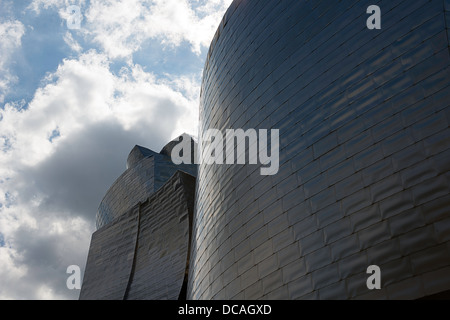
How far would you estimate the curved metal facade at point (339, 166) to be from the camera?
8.38 meters

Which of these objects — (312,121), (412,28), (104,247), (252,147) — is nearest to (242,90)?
(252,147)

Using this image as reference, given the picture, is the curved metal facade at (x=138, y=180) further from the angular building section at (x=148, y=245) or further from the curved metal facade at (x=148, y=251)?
the curved metal facade at (x=148, y=251)

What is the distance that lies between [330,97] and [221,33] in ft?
24.7

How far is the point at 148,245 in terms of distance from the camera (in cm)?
2250

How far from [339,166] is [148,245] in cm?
1407

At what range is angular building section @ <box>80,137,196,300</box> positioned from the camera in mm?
20531

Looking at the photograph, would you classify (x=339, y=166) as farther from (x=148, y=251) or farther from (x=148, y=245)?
(x=148, y=245)

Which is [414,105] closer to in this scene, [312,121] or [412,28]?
[412,28]

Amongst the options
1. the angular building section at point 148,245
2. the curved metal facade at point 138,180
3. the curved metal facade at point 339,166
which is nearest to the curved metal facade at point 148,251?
the angular building section at point 148,245

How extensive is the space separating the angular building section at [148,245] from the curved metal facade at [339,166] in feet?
20.9

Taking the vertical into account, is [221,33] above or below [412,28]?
above

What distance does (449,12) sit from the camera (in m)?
9.20

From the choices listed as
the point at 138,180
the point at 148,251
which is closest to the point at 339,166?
the point at 148,251
